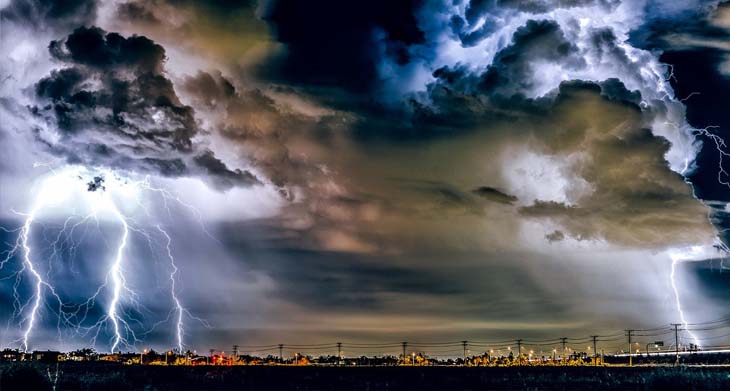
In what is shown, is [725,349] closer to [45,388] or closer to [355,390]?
[355,390]

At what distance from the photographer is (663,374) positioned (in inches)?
4146

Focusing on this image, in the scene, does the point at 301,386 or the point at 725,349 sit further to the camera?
the point at 725,349

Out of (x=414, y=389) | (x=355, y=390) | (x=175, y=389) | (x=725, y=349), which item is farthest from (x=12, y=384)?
(x=725, y=349)

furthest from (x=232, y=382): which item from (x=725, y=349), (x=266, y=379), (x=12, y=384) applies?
(x=725, y=349)

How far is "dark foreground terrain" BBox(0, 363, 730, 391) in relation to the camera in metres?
106

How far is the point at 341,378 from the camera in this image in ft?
397

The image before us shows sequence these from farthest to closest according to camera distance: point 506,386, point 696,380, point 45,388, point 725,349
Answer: point 725,349 → point 506,386 → point 45,388 → point 696,380

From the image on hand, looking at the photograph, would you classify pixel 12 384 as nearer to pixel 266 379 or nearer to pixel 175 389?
pixel 175 389

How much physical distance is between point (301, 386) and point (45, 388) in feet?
112

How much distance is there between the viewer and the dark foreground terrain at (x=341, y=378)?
10606 centimetres

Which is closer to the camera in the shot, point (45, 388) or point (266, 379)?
point (45, 388)

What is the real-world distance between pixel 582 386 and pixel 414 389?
73.7 ft

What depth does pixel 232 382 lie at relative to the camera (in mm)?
120875

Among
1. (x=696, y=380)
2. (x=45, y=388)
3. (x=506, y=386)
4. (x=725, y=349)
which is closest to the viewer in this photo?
(x=696, y=380)
